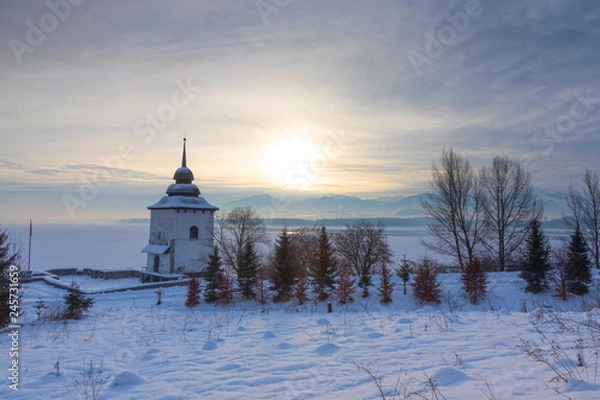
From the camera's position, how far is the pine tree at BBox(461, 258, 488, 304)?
697 inches

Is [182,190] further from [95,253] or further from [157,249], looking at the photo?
[95,253]

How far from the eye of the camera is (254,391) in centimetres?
446

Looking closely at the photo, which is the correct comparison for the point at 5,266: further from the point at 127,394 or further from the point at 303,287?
the point at 303,287

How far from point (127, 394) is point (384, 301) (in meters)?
15.3

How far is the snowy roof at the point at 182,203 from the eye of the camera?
112ft

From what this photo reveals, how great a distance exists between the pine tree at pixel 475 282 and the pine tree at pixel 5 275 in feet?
60.6

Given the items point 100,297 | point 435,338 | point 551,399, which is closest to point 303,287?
point 100,297

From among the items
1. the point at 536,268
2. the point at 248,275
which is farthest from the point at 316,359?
the point at 536,268

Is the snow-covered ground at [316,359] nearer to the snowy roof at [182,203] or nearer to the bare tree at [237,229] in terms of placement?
the snowy roof at [182,203]

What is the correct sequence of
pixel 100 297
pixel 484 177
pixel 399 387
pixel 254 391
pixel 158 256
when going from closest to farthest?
pixel 399 387
pixel 254 391
pixel 100 297
pixel 484 177
pixel 158 256

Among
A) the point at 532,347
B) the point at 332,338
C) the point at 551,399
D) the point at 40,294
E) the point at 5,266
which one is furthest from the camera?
the point at 40,294

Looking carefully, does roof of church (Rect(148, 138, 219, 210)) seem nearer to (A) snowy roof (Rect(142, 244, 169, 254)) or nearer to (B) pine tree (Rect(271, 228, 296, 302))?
→ (A) snowy roof (Rect(142, 244, 169, 254))

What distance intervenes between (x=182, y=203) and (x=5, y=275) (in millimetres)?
23419

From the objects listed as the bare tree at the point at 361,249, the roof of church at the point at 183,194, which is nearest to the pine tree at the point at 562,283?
the bare tree at the point at 361,249
